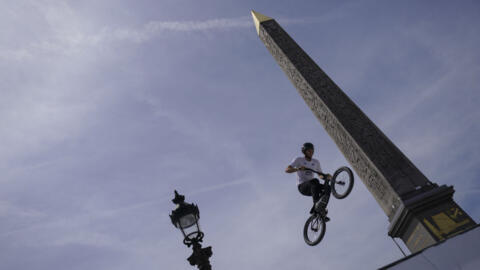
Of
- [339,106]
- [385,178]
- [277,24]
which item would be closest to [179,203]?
[385,178]

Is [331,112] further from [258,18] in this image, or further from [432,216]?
[258,18]

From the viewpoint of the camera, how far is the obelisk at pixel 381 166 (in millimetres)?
A: 8461

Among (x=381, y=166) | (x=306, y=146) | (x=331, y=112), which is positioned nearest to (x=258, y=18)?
(x=331, y=112)

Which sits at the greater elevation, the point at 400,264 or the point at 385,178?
the point at 385,178

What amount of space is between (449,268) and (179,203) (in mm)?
4787

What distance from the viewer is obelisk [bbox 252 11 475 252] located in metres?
8.46

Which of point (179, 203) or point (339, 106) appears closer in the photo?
point (179, 203)

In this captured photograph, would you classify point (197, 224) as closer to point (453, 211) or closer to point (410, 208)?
point (410, 208)

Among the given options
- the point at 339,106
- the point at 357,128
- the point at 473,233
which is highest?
the point at 339,106

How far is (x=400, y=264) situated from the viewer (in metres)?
6.29

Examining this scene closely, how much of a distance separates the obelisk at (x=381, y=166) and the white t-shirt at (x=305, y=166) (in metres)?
2.40

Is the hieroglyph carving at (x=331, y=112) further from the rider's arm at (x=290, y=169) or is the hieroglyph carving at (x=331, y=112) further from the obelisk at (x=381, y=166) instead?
the rider's arm at (x=290, y=169)

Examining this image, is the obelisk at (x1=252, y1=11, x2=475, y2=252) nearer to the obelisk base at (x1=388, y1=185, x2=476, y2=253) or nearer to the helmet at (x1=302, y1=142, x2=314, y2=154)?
the obelisk base at (x1=388, y1=185, x2=476, y2=253)

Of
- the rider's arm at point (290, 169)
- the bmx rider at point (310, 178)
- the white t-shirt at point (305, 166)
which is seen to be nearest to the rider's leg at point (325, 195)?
the bmx rider at point (310, 178)
